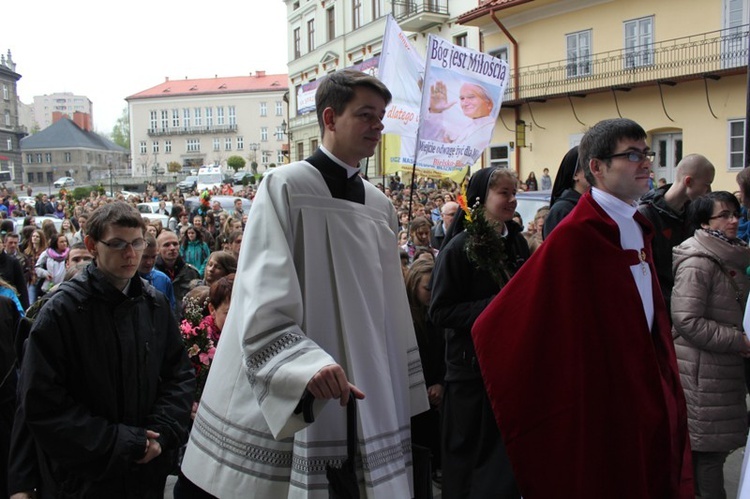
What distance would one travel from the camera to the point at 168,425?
10.4 ft

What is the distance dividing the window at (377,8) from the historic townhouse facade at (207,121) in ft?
193

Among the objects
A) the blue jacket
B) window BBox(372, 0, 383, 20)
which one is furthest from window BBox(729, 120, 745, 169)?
window BBox(372, 0, 383, 20)

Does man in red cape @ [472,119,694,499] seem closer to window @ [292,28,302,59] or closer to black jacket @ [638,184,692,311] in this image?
black jacket @ [638,184,692,311]

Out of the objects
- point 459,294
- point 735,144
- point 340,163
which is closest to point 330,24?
point 735,144

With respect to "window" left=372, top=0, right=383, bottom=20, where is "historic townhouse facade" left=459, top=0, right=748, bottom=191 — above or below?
below

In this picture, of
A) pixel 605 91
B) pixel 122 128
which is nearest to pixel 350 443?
pixel 605 91

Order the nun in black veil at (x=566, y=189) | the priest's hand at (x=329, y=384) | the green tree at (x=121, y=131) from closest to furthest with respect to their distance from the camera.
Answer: the priest's hand at (x=329, y=384)
the nun in black veil at (x=566, y=189)
the green tree at (x=121, y=131)

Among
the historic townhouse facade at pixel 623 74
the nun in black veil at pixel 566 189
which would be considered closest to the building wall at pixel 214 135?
the historic townhouse facade at pixel 623 74

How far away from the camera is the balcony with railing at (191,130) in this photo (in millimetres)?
101438

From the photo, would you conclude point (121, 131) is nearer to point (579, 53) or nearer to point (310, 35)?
point (310, 35)

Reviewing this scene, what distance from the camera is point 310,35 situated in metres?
47.2

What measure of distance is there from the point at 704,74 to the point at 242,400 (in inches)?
804

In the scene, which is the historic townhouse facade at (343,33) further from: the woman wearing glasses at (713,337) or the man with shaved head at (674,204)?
the woman wearing glasses at (713,337)

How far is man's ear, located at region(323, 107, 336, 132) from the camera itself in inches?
104
